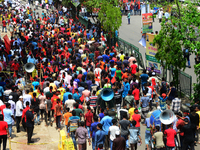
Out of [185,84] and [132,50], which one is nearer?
[185,84]

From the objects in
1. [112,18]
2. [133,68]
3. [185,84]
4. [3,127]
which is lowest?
[3,127]

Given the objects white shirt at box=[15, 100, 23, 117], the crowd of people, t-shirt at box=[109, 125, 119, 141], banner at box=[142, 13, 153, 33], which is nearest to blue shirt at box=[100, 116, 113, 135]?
the crowd of people

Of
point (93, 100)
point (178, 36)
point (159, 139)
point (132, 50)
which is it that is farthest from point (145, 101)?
point (132, 50)

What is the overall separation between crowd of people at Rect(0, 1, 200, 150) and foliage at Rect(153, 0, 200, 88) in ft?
3.74

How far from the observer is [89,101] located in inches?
539

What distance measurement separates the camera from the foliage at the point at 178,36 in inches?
625

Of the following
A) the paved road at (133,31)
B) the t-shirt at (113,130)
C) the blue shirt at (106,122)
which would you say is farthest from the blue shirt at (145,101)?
the paved road at (133,31)

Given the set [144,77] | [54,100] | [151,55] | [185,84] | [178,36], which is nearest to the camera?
[54,100]

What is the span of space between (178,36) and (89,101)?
5.62 meters

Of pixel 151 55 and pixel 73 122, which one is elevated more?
pixel 151 55

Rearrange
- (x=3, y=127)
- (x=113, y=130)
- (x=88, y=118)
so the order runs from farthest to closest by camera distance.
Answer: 1. (x=88, y=118)
2. (x=3, y=127)
3. (x=113, y=130)

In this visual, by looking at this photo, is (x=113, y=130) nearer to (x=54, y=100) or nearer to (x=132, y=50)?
(x=54, y=100)

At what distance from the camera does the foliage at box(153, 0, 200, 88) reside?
15.9 meters

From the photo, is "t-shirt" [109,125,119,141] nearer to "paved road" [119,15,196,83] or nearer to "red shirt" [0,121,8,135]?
"red shirt" [0,121,8,135]
